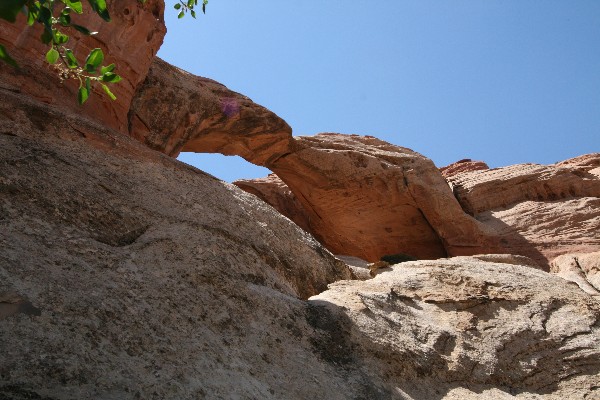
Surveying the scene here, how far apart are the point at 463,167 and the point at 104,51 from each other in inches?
901

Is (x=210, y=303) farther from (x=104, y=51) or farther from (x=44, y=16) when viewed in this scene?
(x=104, y=51)

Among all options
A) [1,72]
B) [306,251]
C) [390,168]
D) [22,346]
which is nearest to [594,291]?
[306,251]

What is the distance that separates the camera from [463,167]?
33.3 metres

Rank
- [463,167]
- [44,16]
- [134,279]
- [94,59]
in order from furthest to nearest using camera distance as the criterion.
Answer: [463,167] < [134,279] < [94,59] < [44,16]

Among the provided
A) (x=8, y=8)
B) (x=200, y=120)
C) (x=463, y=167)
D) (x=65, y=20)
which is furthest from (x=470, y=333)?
(x=463, y=167)

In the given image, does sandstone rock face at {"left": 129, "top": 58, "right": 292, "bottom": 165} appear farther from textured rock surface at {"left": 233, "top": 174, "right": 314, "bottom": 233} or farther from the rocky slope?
the rocky slope

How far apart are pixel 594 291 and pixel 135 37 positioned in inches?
475

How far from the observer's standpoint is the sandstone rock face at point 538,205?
72.1ft

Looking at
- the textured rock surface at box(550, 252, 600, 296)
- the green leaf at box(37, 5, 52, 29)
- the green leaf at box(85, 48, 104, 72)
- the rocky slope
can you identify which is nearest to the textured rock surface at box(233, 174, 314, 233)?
the textured rock surface at box(550, 252, 600, 296)

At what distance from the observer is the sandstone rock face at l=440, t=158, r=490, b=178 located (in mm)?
32428

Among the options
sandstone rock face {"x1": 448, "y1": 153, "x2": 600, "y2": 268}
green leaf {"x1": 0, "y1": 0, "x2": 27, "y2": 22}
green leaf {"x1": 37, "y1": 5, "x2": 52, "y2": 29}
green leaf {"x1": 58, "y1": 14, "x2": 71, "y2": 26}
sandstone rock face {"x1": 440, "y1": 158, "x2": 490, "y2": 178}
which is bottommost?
green leaf {"x1": 0, "y1": 0, "x2": 27, "y2": 22}

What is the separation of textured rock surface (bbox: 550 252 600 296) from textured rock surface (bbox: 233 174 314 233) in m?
11.9

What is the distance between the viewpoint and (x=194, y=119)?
19359mm

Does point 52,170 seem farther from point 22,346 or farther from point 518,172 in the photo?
point 518,172
